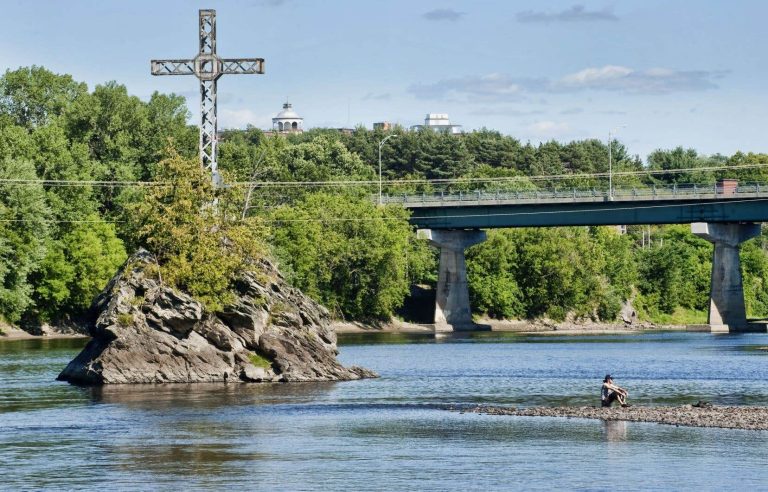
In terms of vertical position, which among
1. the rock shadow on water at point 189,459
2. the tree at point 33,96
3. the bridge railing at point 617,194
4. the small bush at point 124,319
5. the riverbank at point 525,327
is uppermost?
the tree at point 33,96

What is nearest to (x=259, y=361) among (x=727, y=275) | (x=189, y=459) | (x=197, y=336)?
(x=197, y=336)

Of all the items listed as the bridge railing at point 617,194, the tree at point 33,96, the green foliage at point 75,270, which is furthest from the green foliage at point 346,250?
the tree at point 33,96

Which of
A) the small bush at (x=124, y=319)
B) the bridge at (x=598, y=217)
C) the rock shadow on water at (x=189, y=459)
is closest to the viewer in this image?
the rock shadow on water at (x=189, y=459)

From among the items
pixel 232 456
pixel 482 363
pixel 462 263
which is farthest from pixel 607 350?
pixel 232 456

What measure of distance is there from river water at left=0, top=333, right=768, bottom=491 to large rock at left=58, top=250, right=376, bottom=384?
251 cm

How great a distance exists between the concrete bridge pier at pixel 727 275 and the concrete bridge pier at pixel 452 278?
92.5 ft

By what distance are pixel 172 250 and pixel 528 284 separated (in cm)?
10957

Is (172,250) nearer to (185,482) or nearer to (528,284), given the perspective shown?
(185,482)

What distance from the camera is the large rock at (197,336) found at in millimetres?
83812

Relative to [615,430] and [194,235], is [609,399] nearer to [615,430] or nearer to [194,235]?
[615,430]

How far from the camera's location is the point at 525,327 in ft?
628

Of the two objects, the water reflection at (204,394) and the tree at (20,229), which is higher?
the tree at (20,229)

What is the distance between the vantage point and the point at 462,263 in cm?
17625

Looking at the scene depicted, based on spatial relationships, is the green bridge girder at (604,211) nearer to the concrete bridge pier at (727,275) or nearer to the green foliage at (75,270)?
the concrete bridge pier at (727,275)
